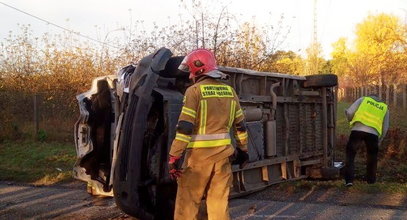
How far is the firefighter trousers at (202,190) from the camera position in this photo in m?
4.27

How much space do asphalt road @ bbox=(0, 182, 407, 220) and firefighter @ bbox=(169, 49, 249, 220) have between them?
158cm

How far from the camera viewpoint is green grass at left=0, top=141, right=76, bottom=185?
909 cm

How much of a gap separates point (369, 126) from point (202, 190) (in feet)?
15.0

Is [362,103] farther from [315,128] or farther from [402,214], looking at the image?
[402,214]

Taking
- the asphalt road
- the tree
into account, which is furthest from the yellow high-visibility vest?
the tree

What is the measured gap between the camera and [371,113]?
312 inches

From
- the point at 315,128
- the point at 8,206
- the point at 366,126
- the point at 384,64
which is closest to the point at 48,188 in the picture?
the point at 8,206

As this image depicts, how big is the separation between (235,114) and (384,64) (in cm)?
2030

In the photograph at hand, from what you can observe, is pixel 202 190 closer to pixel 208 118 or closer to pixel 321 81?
pixel 208 118

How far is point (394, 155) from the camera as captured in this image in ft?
35.8

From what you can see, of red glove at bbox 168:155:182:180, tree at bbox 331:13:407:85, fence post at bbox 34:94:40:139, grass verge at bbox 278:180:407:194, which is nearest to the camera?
red glove at bbox 168:155:182:180

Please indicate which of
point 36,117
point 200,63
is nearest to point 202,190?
point 200,63

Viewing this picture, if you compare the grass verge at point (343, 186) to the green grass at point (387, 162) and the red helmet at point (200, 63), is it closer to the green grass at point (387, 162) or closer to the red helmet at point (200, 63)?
the green grass at point (387, 162)

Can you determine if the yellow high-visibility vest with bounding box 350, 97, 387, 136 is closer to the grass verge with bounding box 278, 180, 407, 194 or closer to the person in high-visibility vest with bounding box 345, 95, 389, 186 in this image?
the person in high-visibility vest with bounding box 345, 95, 389, 186
